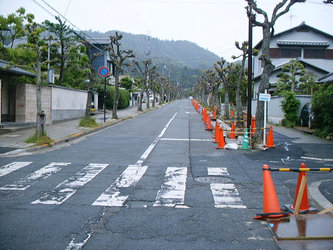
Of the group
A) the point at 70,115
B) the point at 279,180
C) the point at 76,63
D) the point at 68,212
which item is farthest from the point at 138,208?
the point at 76,63

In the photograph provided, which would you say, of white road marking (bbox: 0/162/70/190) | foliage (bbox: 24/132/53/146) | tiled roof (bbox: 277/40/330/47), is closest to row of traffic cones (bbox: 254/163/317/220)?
white road marking (bbox: 0/162/70/190)

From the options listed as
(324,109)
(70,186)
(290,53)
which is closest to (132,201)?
(70,186)

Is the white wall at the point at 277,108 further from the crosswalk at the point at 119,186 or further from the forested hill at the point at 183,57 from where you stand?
the forested hill at the point at 183,57

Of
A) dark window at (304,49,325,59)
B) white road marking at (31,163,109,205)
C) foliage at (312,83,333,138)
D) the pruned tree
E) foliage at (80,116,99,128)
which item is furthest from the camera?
dark window at (304,49,325,59)

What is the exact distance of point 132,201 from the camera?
6.90 metres

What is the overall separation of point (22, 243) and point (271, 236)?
3.46 metres

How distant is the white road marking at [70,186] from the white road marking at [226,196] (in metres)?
2.94

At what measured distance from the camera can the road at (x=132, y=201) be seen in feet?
16.5

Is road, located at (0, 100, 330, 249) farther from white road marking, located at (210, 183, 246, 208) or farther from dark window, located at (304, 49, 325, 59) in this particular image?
dark window, located at (304, 49, 325, 59)

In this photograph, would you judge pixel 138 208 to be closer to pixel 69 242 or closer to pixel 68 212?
pixel 68 212

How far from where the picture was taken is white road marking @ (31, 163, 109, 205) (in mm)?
6914

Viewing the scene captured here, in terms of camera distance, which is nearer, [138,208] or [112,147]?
[138,208]

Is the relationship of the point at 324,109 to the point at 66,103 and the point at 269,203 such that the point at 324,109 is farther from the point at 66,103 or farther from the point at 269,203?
the point at 66,103

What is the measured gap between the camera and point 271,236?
522cm
